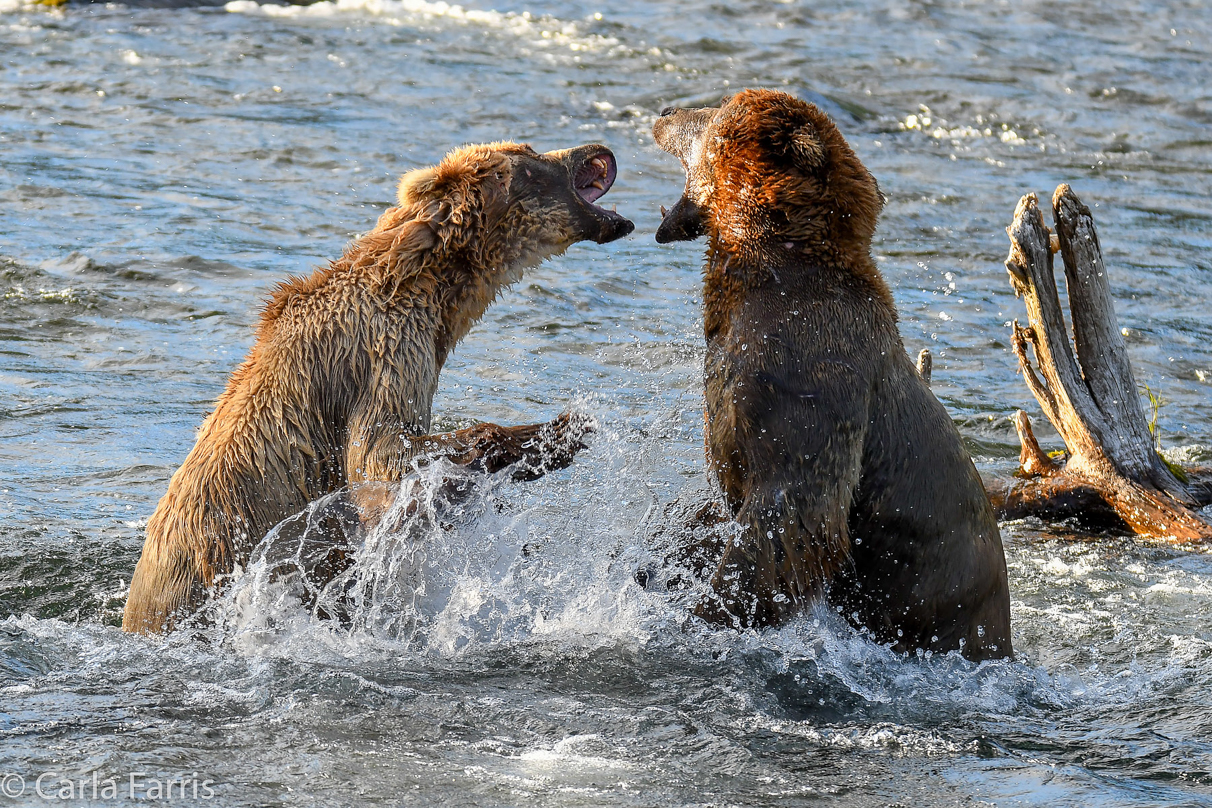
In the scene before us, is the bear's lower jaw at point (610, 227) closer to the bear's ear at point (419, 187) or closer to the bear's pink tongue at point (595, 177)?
the bear's pink tongue at point (595, 177)

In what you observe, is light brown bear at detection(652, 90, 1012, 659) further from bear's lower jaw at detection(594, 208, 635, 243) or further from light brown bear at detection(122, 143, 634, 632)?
bear's lower jaw at detection(594, 208, 635, 243)

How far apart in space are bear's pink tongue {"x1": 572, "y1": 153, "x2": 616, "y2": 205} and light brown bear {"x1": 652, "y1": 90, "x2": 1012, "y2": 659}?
3.94 feet

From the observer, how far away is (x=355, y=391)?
18.5ft

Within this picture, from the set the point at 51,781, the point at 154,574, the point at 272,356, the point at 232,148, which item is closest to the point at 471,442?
the point at 272,356

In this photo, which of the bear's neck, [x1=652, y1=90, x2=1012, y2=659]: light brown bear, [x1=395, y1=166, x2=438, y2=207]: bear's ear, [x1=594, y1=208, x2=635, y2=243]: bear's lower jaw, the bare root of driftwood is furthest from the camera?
the bare root of driftwood

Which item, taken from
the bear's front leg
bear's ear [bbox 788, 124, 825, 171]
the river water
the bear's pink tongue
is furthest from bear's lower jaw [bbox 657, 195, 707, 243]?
the bear's pink tongue

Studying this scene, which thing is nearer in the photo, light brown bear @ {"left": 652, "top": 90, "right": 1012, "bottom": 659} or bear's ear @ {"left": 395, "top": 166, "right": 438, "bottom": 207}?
light brown bear @ {"left": 652, "top": 90, "right": 1012, "bottom": 659}

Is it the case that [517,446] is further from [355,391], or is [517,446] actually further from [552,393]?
[552,393]

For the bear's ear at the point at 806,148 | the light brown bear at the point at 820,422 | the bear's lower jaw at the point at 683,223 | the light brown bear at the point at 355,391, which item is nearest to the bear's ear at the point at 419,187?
the light brown bear at the point at 355,391

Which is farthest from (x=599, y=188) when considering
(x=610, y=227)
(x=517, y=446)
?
(x=517, y=446)

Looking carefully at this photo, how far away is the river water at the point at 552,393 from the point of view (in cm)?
477

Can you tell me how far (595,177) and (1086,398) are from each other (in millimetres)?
2948

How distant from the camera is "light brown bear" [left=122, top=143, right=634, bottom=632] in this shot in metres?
5.46

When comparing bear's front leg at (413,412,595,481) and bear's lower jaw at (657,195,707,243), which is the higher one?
bear's lower jaw at (657,195,707,243)
